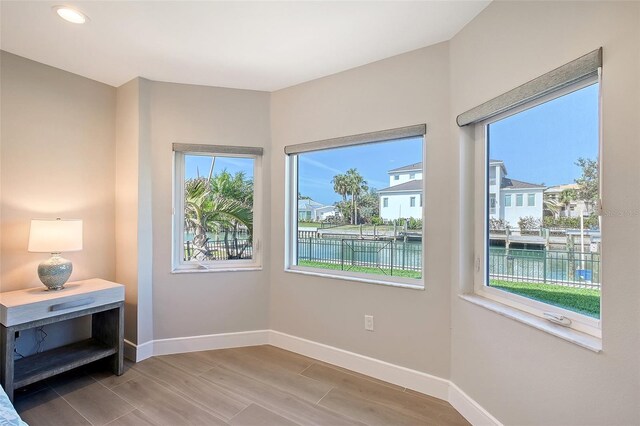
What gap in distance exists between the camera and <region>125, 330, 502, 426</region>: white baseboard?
1947 millimetres

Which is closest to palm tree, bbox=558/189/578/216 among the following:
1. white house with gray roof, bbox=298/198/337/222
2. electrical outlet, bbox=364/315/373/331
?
electrical outlet, bbox=364/315/373/331

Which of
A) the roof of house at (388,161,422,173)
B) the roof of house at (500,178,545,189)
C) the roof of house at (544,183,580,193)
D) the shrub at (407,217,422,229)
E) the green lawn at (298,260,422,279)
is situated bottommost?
the green lawn at (298,260,422,279)

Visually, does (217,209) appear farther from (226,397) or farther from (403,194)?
(403,194)

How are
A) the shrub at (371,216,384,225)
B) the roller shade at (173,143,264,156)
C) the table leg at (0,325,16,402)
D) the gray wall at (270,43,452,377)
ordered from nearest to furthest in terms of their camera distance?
the table leg at (0,325,16,402) < the gray wall at (270,43,452,377) < the shrub at (371,216,384,225) < the roller shade at (173,143,264,156)

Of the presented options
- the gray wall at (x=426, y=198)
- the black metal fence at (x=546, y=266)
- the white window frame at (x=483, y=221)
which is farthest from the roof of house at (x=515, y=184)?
the black metal fence at (x=546, y=266)

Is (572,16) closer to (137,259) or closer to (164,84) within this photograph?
(164,84)

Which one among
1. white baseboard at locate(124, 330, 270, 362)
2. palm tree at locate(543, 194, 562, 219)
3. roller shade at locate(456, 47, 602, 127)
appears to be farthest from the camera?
white baseboard at locate(124, 330, 270, 362)

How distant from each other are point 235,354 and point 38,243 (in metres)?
1.76

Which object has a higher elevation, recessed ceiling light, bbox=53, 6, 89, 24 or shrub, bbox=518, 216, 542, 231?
recessed ceiling light, bbox=53, 6, 89, 24

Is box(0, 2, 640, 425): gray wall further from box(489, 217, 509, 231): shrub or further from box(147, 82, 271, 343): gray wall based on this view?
box(489, 217, 509, 231): shrub

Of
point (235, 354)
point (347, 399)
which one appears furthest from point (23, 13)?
point (347, 399)

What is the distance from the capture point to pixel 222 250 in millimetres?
3021

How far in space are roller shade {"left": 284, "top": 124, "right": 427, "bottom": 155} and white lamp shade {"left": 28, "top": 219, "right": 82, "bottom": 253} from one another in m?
1.83

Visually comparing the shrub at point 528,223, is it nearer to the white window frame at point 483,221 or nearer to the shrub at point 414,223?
the white window frame at point 483,221
